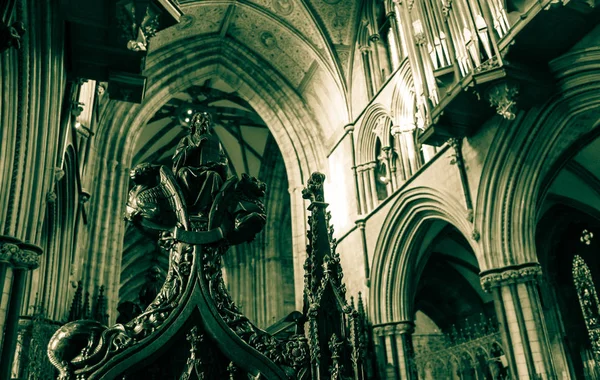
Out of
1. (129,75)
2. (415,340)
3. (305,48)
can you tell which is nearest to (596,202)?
(415,340)

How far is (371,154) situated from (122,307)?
369 inches

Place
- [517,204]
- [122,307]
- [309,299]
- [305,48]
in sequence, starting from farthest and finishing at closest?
[305,48]
[517,204]
[122,307]
[309,299]

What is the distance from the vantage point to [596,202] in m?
10.5

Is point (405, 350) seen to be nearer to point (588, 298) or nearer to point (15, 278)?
point (588, 298)

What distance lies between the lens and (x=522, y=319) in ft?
24.1

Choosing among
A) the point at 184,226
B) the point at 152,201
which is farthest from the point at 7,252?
the point at 184,226

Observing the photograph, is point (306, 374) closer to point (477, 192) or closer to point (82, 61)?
point (82, 61)

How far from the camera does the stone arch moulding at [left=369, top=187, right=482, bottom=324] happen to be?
10384 mm

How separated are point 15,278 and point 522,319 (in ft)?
20.5

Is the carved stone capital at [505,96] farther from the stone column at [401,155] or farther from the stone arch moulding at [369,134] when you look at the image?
the stone arch moulding at [369,134]

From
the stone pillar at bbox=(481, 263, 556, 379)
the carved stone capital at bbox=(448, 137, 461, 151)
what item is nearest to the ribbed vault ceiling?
the carved stone capital at bbox=(448, 137, 461, 151)

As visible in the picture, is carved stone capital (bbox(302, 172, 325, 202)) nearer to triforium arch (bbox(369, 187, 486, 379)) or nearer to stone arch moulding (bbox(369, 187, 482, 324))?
triforium arch (bbox(369, 187, 486, 379))

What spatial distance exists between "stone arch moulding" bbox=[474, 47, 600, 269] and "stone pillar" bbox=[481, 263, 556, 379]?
200mm

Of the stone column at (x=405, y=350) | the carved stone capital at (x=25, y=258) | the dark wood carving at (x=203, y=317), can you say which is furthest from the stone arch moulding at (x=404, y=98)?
the dark wood carving at (x=203, y=317)
